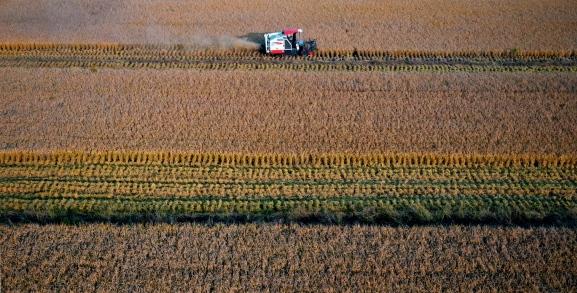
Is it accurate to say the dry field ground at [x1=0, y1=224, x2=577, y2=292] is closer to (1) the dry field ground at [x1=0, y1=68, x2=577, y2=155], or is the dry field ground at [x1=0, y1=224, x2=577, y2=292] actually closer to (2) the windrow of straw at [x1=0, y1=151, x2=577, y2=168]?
(2) the windrow of straw at [x1=0, y1=151, x2=577, y2=168]

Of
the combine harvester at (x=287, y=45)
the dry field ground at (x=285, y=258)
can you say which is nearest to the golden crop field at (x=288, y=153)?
the dry field ground at (x=285, y=258)

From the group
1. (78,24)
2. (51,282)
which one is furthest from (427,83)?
(78,24)

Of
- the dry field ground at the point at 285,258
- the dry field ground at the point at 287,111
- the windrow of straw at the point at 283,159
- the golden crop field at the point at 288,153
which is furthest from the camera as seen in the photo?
the dry field ground at the point at 287,111

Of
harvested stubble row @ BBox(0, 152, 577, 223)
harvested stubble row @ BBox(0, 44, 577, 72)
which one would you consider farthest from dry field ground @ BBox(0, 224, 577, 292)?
harvested stubble row @ BBox(0, 44, 577, 72)

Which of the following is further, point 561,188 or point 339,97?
point 339,97

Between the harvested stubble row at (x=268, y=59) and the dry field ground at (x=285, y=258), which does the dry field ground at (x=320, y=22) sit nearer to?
the harvested stubble row at (x=268, y=59)

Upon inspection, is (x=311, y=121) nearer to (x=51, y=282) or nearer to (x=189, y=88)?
(x=189, y=88)
